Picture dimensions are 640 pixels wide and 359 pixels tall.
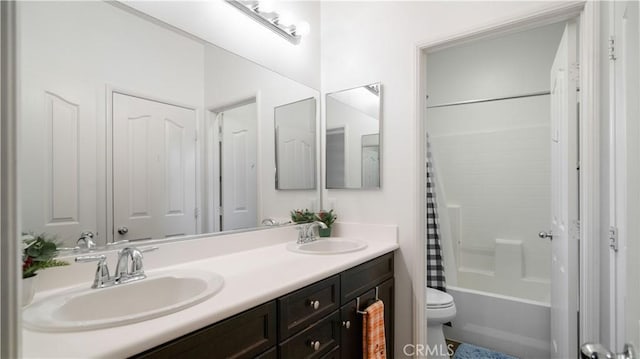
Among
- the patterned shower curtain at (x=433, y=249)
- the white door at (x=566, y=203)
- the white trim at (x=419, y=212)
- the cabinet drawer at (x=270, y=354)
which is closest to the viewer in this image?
the cabinet drawer at (x=270, y=354)

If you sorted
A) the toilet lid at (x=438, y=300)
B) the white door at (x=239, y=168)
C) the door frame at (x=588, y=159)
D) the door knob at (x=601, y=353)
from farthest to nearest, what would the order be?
the toilet lid at (x=438, y=300), the white door at (x=239, y=168), the door frame at (x=588, y=159), the door knob at (x=601, y=353)

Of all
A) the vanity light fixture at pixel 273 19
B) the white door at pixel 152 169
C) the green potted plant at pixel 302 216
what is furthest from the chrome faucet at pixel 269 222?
the vanity light fixture at pixel 273 19

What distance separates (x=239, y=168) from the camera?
5.48 feet

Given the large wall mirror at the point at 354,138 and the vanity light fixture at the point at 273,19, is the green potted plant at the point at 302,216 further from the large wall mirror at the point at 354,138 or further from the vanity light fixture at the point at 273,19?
the vanity light fixture at the point at 273,19

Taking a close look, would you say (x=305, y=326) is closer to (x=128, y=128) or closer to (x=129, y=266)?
(x=129, y=266)

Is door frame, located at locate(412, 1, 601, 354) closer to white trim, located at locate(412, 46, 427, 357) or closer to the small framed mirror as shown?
white trim, located at locate(412, 46, 427, 357)

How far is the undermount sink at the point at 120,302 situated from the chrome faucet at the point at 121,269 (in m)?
0.03

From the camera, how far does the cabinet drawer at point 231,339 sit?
2.41 feet

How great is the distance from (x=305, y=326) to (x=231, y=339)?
1.17 ft

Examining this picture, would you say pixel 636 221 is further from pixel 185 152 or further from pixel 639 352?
pixel 185 152

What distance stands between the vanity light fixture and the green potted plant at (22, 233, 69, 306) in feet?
4.39

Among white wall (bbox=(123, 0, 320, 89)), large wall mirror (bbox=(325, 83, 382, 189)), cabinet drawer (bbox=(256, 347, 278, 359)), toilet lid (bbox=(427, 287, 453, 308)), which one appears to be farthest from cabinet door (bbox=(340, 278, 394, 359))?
white wall (bbox=(123, 0, 320, 89))

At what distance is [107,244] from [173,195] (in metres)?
0.30

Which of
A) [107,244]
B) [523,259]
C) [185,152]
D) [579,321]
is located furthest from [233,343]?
[523,259]
